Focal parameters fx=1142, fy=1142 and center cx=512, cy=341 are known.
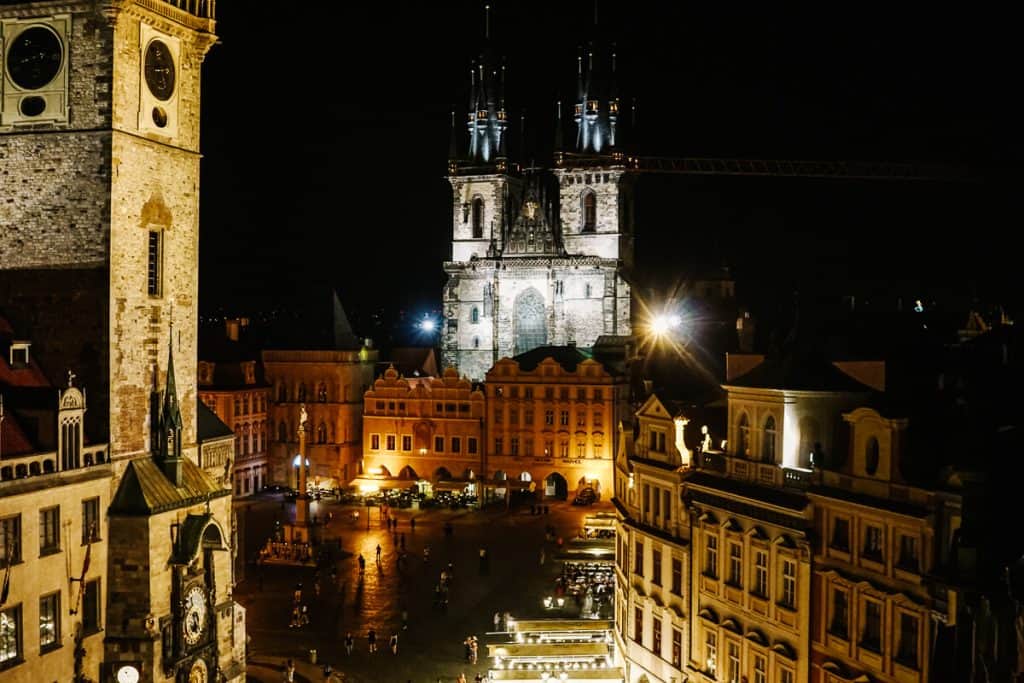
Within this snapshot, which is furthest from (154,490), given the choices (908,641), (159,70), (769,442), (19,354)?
(908,641)

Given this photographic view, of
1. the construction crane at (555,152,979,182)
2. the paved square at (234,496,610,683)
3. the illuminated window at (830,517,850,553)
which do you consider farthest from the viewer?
the construction crane at (555,152,979,182)

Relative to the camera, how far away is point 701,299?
95000 millimetres

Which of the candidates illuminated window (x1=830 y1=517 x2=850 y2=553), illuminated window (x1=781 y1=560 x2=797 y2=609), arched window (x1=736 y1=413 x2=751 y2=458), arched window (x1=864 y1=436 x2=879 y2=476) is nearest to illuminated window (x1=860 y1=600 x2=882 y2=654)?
illuminated window (x1=830 y1=517 x2=850 y2=553)

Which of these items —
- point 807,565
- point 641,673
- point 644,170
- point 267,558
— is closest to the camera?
point 807,565

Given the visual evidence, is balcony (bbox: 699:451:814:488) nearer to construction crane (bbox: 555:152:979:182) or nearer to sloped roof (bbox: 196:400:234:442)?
sloped roof (bbox: 196:400:234:442)

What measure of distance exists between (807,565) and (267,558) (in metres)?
38.8

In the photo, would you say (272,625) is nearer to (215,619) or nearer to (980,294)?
(215,619)

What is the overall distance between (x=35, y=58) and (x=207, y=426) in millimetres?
13160

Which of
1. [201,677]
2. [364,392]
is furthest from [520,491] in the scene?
[201,677]

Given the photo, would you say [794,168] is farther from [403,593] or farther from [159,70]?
[159,70]

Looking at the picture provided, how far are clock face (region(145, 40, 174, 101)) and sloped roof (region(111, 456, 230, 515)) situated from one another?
37.6 feet

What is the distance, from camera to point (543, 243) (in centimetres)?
10344

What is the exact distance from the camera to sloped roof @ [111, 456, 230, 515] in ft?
110

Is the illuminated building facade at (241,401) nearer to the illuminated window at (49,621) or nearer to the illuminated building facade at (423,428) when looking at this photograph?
the illuminated building facade at (423,428)
